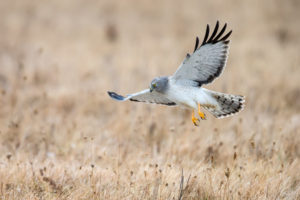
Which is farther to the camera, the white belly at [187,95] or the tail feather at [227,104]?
the tail feather at [227,104]

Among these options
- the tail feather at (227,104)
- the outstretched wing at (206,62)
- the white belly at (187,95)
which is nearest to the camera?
the outstretched wing at (206,62)

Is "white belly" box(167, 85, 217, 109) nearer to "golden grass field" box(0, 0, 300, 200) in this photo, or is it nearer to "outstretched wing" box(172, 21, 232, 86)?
"outstretched wing" box(172, 21, 232, 86)

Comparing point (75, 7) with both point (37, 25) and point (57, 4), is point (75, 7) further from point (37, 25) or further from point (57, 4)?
point (37, 25)

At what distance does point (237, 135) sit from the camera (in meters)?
6.04

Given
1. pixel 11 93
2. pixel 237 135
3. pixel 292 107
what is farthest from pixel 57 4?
pixel 237 135

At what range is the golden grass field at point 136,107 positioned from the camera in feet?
14.4

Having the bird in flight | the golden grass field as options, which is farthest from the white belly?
the golden grass field

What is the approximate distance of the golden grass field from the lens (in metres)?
4.39

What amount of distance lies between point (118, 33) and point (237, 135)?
7.24 m

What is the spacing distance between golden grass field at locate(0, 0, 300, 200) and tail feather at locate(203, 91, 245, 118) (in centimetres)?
48

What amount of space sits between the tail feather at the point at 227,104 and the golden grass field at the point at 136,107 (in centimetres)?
48

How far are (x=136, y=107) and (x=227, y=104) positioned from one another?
2548 mm

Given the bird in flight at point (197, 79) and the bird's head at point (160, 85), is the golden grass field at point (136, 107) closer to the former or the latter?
the bird in flight at point (197, 79)

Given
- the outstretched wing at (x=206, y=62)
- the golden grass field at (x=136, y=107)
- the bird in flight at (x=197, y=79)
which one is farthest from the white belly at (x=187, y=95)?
the golden grass field at (x=136, y=107)
